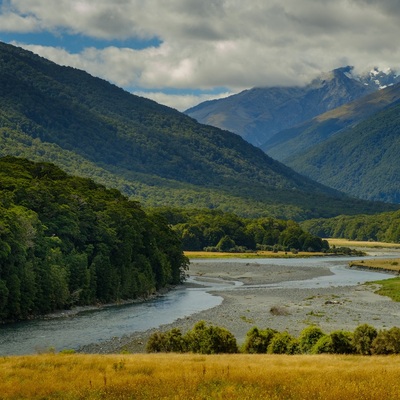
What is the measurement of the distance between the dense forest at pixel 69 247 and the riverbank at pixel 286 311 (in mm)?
14994

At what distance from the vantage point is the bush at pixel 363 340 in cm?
4712

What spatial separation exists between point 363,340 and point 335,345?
2001 millimetres

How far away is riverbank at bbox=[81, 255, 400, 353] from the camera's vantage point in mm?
68000

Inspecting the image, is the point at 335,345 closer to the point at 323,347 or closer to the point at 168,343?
the point at 323,347

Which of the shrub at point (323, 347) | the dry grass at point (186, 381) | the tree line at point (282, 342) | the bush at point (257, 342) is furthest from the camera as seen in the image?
the bush at point (257, 342)

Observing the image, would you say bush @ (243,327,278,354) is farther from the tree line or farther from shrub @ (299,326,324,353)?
shrub @ (299,326,324,353)

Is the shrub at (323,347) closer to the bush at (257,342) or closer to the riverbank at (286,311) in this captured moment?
the bush at (257,342)

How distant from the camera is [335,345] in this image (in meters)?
47.8

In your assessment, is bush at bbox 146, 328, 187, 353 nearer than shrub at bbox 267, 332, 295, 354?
No

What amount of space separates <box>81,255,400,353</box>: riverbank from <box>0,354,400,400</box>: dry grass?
25869 millimetres

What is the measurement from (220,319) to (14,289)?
76.9ft

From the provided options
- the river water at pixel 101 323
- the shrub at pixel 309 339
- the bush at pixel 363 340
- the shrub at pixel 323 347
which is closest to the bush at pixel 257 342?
the shrub at pixel 309 339

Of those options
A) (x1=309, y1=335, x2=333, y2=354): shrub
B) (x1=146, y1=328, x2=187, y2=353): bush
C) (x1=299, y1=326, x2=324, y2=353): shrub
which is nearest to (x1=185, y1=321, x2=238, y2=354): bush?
(x1=146, y1=328, x2=187, y2=353): bush

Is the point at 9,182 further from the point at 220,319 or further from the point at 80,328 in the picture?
the point at 220,319
